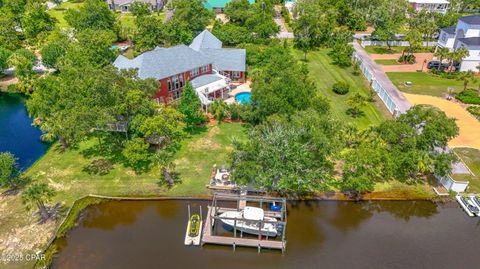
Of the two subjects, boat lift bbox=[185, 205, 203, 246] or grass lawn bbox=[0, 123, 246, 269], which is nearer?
boat lift bbox=[185, 205, 203, 246]

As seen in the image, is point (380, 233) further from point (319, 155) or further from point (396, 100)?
Answer: point (396, 100)

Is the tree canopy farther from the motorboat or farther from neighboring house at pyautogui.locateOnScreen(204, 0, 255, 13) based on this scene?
the motorboat

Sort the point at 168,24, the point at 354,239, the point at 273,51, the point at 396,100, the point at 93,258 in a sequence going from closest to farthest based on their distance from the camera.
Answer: the point at 93,258 → the point at 354,239 → the point at 396,100 → the point at 273,51 → the point at 168,24

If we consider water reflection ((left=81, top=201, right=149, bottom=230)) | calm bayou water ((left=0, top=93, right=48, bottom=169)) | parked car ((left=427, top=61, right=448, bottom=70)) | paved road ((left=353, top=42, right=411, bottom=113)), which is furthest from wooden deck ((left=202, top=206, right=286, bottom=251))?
parked car ((left=427, top=61, right=448, bottom=70))

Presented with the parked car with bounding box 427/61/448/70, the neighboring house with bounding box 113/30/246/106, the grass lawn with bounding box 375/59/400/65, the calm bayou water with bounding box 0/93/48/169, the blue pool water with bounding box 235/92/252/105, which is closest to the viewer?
the calm bayou water with bounding box 0/93/48/169

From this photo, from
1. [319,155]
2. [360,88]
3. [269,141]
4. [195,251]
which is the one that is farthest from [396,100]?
[195,251]

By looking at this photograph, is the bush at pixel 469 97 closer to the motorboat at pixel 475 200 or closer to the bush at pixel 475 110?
the bush at pixel 475 110
